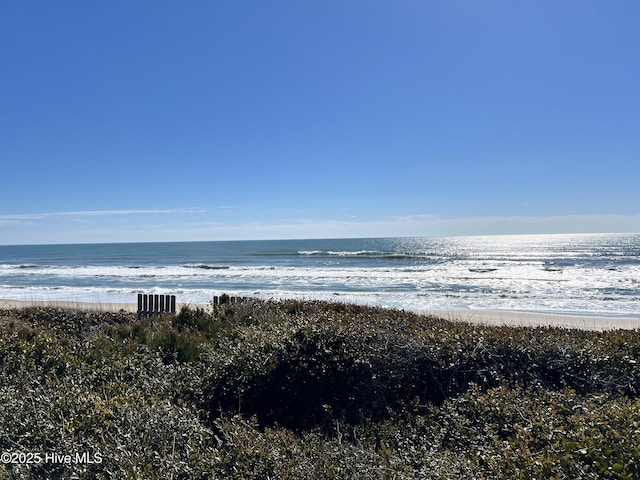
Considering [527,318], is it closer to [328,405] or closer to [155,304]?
[155,304]

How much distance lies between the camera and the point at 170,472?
267 centimetres

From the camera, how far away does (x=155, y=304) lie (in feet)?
39.1

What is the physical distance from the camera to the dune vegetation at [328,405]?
2.75 meters

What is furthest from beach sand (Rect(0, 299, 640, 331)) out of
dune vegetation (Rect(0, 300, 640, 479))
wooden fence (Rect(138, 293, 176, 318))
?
dune vegetation (Rect(0, 300, 640, 479))

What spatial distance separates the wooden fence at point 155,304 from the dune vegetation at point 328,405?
15.2ft

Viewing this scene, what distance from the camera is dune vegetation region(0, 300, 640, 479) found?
108 inches

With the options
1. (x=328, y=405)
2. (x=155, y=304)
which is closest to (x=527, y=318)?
(x=155, y=304)

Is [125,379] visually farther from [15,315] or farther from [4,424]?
[15,315]

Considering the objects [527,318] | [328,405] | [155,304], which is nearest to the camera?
[328,405]

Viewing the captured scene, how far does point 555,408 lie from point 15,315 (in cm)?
1218

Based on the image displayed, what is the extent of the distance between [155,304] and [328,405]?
29.0 ft

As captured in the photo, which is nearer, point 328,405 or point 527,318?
point 328,405

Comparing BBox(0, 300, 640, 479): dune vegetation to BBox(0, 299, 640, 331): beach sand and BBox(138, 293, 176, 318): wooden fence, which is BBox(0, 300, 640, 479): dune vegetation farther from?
BBox(0, 299, 640, 331): beach sand

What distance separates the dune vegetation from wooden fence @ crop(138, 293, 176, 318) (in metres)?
4.64
